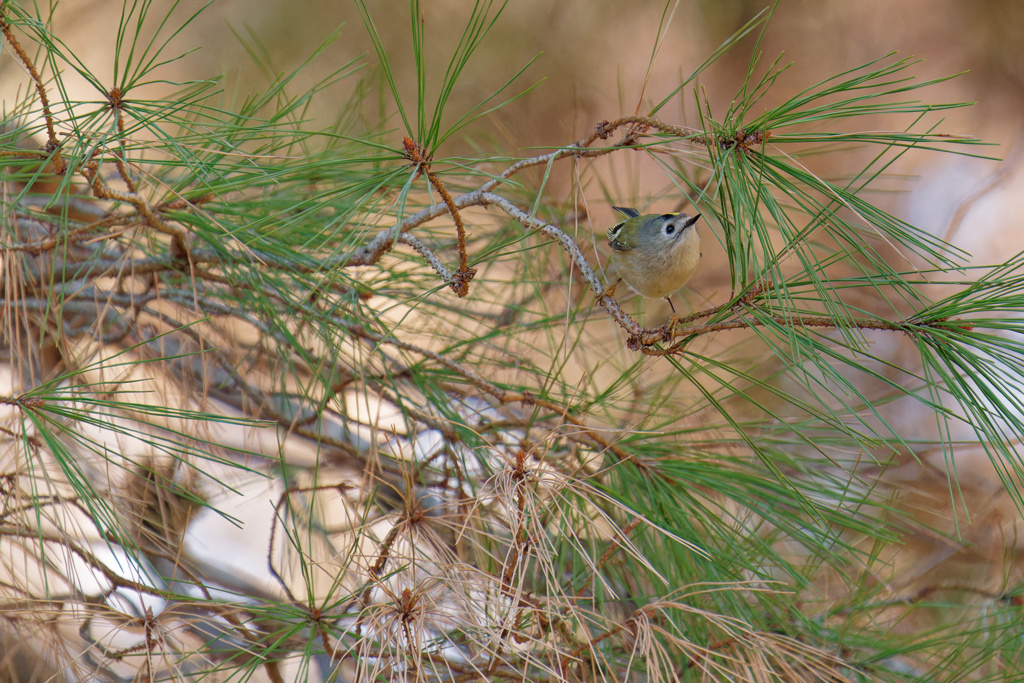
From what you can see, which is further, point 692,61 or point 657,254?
point 692,61

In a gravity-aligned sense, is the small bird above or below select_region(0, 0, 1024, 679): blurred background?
below

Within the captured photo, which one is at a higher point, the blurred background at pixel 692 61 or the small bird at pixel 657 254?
the blurred background at pixel 692 61

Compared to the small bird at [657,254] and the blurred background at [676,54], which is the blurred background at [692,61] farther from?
the small bird at [657,254]

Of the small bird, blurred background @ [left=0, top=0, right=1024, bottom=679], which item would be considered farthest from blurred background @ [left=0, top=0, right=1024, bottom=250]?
the small bird

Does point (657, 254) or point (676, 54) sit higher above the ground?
point (676, 54)

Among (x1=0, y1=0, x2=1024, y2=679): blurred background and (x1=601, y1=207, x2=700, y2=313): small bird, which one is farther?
(x1=0, y1=0, x2=1024, y2=679): blurred background

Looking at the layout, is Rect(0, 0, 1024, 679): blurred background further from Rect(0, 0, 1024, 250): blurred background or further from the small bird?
the small bird

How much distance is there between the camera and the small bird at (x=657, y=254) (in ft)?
2.08

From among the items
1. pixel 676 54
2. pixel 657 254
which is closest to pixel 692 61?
A: pixel 676 54

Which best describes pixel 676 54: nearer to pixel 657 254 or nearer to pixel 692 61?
pixel 692 61

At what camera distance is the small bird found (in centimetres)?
64

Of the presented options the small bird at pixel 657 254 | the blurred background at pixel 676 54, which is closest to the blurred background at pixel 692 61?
the blurred background at pixel 676 54

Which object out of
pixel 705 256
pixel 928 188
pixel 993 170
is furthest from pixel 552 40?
pixel 993 170

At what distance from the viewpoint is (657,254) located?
0.65 meters
